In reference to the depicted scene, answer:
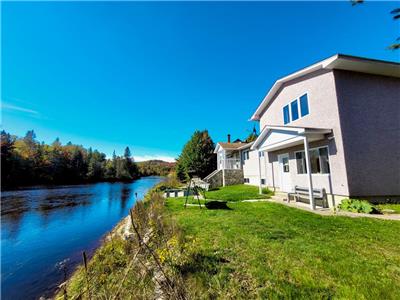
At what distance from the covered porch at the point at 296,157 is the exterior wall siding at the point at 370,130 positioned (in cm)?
106

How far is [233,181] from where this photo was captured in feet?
70.3

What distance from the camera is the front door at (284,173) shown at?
1220cm

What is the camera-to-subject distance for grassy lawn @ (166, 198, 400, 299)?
276 cm

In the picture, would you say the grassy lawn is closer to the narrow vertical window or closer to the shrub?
the narrow vertical window

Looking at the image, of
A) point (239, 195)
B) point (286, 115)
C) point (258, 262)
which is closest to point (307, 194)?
point (239, 195)

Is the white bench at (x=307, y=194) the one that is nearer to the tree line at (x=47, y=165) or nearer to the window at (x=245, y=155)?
the window at (x=245, y=155)

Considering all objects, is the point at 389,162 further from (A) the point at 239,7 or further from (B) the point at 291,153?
(A) the point at 239,7

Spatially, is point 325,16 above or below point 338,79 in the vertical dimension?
above

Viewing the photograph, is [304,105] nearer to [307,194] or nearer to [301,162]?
[301,162]

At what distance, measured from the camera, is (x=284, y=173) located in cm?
1262

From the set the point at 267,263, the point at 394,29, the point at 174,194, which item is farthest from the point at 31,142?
the point at 394,29

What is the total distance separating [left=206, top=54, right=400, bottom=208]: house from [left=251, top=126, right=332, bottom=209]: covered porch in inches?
2.0

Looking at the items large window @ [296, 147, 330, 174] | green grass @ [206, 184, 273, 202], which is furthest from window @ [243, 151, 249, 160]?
large window @ [296, 147, 330, 174]

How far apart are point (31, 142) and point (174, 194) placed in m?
50.3
